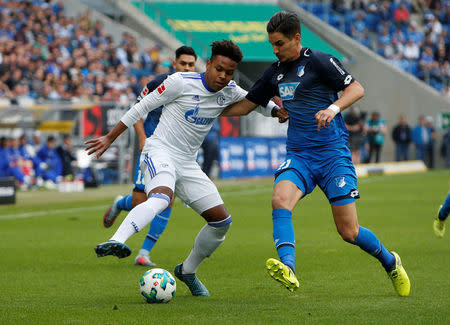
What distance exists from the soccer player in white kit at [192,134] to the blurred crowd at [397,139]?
24578mm

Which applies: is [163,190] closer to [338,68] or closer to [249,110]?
[249,110]

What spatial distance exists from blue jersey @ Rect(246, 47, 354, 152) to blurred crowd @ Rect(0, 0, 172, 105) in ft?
57.8

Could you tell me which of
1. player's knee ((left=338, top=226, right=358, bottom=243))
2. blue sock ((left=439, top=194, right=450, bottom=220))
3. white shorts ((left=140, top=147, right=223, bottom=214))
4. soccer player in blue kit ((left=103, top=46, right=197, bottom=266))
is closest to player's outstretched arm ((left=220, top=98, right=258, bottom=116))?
white shorts ((left=140, top=147, right=223, bottom=214))

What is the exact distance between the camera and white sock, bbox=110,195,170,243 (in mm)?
6473

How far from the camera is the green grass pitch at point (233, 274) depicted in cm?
638

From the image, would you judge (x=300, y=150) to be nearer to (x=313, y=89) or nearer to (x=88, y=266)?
(x=313, y=89)

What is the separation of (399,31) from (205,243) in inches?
1414

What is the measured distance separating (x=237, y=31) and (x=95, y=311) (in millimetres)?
33395

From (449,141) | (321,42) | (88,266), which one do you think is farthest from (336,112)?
(321,42)

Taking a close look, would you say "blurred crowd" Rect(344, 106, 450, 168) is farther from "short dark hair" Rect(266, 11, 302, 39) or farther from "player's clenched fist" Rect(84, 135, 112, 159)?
"player's clenched fist" Rect(84, 135, 112, 159)

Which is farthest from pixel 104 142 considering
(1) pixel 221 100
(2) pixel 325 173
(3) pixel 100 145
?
(2) pixel 325 173

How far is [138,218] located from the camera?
262 inches

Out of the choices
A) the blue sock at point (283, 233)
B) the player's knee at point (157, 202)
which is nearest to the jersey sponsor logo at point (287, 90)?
the blue sock at point (283, 233)

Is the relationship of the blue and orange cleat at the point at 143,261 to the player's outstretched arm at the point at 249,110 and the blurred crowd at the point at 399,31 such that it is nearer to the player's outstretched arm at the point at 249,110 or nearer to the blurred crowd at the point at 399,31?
the player's outstretched arm at the point at 249,110
